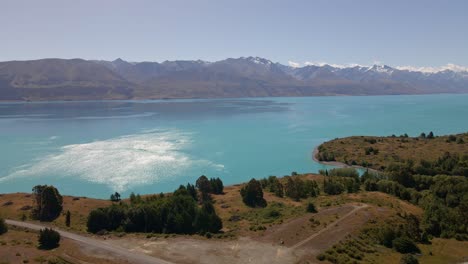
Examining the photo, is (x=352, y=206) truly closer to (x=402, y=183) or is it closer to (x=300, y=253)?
(x=300, y=253)

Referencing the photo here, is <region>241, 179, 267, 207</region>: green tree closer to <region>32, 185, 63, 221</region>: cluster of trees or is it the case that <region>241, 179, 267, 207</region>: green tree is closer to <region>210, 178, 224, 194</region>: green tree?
<region>210, 178, 224, 194</region>: green tree

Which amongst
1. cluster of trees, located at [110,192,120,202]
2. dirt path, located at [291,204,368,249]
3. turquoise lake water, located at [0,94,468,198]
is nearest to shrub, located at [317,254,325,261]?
dirt path, located at [291,204,368,249]

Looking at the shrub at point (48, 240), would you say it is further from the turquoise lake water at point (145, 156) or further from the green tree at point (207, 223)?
the turquoise lake water at point (145, 156)

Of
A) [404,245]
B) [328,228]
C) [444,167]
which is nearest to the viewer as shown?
[404,245]

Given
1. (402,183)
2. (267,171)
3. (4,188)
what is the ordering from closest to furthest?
1. (402,183)
2. (4,188)
3. (267,171)

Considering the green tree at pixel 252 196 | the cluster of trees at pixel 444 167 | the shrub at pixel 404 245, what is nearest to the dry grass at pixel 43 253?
the shrub at pixel 404 245

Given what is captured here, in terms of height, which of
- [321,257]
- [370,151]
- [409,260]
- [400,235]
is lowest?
[321,257]

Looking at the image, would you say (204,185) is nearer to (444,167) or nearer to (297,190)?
(297,190)

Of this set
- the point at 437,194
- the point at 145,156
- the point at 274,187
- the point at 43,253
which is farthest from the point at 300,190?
the point at 145,156

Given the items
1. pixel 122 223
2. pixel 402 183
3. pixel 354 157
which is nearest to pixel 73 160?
pixel 122 223
